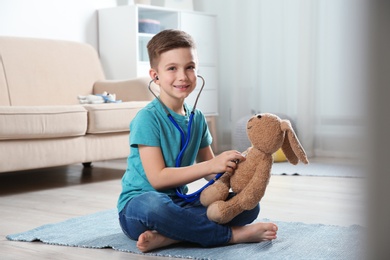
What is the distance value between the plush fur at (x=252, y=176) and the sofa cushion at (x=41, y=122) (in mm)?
1337

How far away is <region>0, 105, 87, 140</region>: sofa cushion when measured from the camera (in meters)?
2.49

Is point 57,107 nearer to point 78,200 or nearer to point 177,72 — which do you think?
point 78,200

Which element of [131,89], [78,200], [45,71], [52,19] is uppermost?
[52,19]

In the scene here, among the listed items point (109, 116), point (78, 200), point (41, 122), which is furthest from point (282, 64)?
point (78, 200)

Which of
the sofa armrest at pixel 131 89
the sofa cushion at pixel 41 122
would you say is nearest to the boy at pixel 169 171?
the sofa cushion at pixel 41 122

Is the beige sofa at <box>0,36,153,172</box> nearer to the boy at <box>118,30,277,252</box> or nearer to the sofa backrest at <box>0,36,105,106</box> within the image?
the sofa backrest at <box>0,36,105,106</box>

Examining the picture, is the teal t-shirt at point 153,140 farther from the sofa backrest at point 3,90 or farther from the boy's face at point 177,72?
the sofa backrest at point 3,90

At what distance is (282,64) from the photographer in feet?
13.3

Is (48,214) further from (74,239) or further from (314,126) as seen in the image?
(314,126)

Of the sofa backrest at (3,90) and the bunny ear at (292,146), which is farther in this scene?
the sofa backrest at (3,90)

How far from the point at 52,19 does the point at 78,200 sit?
1785 mm

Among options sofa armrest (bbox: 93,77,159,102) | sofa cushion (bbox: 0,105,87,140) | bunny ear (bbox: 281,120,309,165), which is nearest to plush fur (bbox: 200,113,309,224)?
bunny ear (bbox: 281,120,309,165)

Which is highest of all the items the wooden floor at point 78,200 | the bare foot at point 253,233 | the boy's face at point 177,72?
the boy's face at point 177,72

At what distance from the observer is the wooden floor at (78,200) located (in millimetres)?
1540
